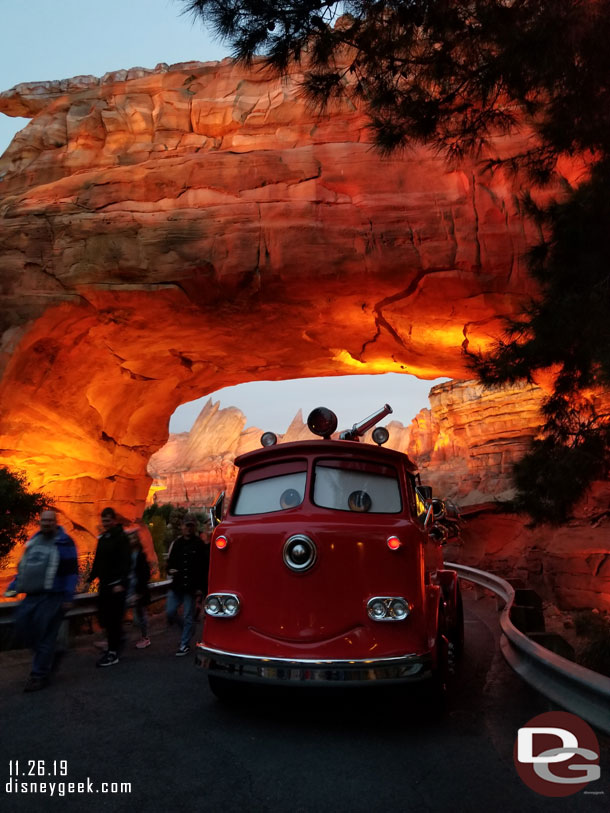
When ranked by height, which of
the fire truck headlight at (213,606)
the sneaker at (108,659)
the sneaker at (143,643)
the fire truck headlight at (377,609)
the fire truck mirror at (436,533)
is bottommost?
the sneaker at (143,643)

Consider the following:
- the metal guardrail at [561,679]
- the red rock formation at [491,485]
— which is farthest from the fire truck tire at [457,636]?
the red rock formation at [491,485]

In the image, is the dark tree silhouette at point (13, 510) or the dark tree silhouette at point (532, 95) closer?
the dark tree silhouette at point (532, 95)

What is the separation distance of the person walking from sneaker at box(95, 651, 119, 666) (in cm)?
72

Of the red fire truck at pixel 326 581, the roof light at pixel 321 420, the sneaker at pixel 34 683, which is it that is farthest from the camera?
the roof light at pixel 321 420

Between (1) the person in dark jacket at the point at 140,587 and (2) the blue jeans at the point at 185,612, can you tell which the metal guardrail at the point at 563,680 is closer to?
(2) the blue jeans at the point at 185,612

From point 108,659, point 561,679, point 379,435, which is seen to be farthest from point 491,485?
point 561,679

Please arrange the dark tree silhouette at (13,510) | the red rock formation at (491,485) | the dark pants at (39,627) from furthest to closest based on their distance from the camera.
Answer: the red rock formation at (491,485) < the dark tree silhouette at (13,510) < the dark pants at (39,627)

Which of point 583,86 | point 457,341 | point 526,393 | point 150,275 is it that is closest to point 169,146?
point 150,275

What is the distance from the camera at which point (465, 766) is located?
3369mm

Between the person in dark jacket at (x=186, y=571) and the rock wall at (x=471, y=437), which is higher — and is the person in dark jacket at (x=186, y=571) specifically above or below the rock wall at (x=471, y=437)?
below

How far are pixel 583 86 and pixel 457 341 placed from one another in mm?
8090

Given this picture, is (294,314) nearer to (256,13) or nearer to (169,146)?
(169,146)

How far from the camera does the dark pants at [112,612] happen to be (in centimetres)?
629

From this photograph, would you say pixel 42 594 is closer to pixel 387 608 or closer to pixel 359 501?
pixel 359 501
